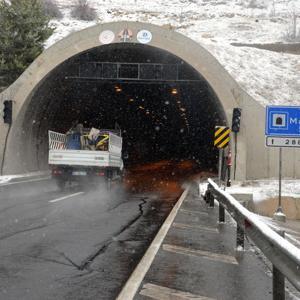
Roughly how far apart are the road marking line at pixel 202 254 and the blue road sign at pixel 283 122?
6582 millimetres

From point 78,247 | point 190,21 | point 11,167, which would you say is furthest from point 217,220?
point 190,21

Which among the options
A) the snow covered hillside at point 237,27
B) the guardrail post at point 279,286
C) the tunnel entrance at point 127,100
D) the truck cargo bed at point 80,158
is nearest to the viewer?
the guardrail post at point 279,286

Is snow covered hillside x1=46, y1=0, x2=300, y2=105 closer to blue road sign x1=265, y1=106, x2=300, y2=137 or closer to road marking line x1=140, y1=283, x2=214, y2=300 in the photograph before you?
blue road sign x1=265, y1=106, x2=300, y2=137

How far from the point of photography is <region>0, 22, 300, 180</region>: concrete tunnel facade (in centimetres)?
2908

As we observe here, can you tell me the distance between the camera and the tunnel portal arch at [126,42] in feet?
95.4

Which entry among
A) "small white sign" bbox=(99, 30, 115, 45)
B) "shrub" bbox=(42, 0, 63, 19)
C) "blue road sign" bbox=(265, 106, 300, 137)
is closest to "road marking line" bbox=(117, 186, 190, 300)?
"blue road sign" bbox=(265, 106, 300, 137)

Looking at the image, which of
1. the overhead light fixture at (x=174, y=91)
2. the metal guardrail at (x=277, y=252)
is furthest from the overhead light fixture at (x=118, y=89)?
the metal guardrail at (x=277, y=252)

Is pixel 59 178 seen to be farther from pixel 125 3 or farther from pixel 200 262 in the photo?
pixel 125 3

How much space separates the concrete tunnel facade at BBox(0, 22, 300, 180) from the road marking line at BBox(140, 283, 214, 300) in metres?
22.6

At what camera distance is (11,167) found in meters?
30.8

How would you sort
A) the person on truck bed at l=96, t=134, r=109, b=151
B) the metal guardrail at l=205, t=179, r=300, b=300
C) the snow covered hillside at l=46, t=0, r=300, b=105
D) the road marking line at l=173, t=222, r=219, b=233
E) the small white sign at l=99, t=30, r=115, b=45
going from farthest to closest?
the snow covered hillside at l=46, t=0, r=300, b=105 < the small white sign at l=99, t=30, r=115, b=45 < the person on truck bed at l=96, t=134, r=109, b=151 < the road marking line at l=173, t=222, r=219, b=233 < the metal guardrail at l=205, t=179, r=300, b=300

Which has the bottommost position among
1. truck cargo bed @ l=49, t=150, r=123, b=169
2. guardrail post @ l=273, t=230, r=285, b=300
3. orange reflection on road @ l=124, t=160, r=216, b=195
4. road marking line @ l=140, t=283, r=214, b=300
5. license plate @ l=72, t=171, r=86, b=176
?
orange reflection on road @ l=124, t=160, r=216, b=195

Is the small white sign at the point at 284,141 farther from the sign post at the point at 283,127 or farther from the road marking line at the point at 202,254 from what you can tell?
the road marking line at the point at 202,254

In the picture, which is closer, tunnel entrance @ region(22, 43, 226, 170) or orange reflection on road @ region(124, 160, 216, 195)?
orange reflection on road @ region(124, 160, 216, 195)
